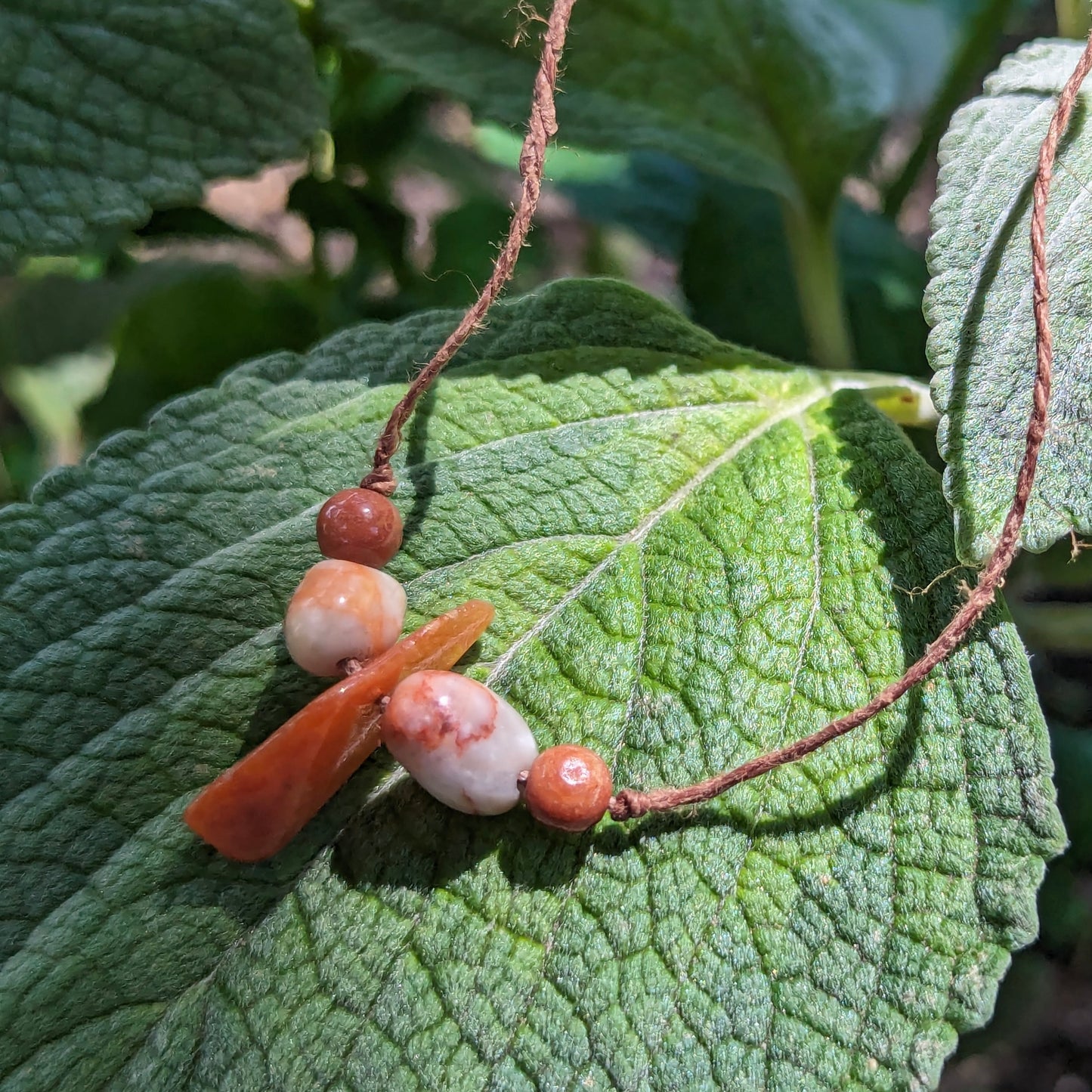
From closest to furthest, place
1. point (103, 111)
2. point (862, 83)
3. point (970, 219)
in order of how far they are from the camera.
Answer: point (970, 219), point (103, 111), point (862, 83)

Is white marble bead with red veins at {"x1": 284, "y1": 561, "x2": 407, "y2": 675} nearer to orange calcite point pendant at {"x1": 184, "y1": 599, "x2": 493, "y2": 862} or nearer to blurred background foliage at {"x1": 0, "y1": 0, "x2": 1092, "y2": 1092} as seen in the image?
orange calcite point pendant at {"x1": 184, "y1": 599, "x2": 493, "y2": 862}

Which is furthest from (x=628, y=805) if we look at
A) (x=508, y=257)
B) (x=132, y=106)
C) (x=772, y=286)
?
(x=772, y=286)

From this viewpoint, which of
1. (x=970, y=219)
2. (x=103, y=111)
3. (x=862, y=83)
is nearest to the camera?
(x=970, y=219)

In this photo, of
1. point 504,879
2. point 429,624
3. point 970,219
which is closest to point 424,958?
point 504,879

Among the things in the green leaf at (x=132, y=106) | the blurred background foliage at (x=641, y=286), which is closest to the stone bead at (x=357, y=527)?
the green leaf at (x=132, y=106)

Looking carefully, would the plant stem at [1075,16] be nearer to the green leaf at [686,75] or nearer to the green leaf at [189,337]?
the green leaf at [686,75]

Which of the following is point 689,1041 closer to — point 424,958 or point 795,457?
point 424,958
